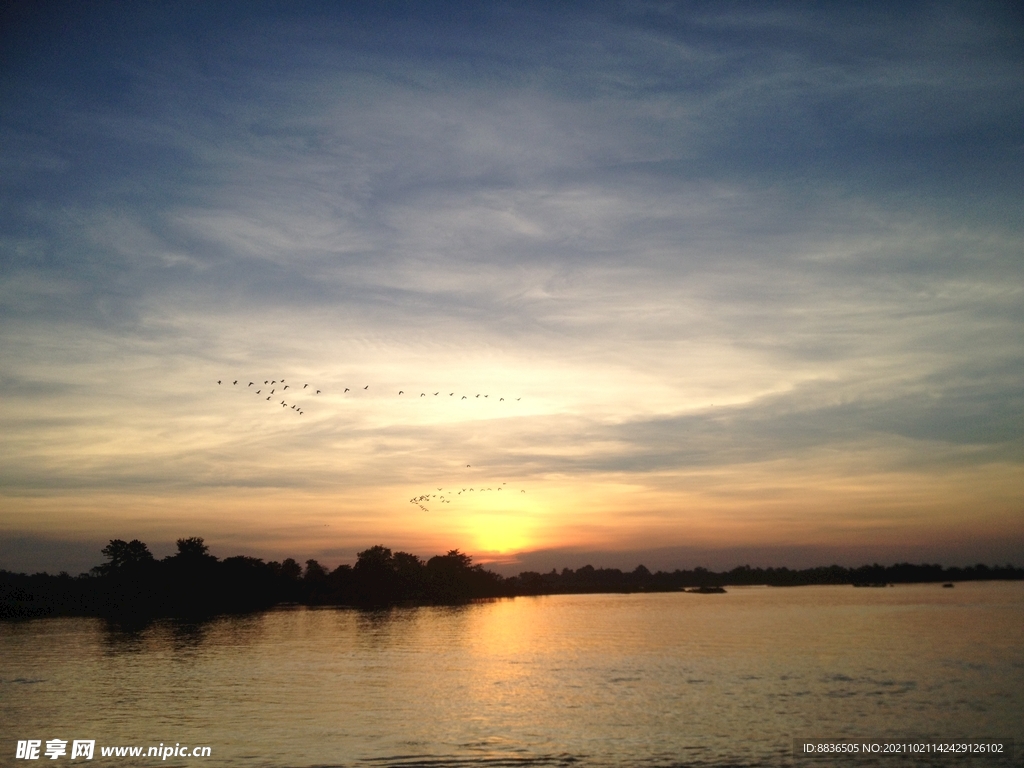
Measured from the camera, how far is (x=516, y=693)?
5619 cm

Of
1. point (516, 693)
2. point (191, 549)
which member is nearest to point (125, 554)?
point (191, 549)

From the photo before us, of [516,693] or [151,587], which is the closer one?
[516,693]

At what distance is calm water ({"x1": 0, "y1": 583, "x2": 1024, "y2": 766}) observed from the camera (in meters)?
40.1

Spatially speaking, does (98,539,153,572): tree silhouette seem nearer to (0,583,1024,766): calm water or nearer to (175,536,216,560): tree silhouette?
(175,536,216,560): tree silhouette

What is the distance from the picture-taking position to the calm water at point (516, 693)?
40.1 meters

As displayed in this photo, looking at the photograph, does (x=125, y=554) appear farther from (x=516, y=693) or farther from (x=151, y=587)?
(x=516, y=693)

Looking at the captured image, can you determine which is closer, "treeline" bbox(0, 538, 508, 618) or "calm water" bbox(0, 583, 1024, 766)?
"calm water" bbox(0, 583, 1024, 766)

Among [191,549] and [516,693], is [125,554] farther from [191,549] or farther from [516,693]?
[516,693]

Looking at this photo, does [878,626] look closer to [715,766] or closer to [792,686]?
[792,686]

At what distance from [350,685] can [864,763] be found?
125 feet

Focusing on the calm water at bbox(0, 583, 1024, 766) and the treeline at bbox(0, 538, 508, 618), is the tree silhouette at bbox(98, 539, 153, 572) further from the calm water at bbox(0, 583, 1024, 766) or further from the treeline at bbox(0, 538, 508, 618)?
the calm water at bbox(0, 583, 1024, 766)

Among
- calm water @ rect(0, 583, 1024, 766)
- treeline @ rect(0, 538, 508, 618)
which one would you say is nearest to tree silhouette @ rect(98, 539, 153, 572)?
treeline @ rect(0, 538, 508, 618)

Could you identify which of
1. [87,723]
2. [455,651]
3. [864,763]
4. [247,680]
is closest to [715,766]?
[864,763]

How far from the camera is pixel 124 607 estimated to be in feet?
542
